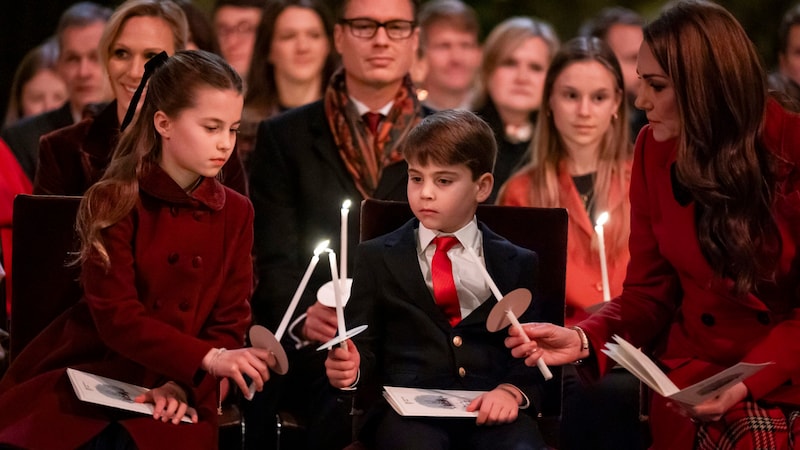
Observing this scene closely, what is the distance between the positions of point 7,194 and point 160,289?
4.45 ft

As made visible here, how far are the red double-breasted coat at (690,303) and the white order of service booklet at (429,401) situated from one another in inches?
17.0

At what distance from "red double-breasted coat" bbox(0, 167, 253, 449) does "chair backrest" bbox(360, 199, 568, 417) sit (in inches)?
14.7

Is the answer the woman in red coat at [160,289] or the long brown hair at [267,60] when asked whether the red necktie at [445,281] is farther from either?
the long brown hair at [267,60]

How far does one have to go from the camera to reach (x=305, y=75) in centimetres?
574

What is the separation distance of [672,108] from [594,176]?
4.77ft

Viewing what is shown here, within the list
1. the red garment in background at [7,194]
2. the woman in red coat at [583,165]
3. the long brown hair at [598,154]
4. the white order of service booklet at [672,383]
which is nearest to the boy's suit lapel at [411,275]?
the white order of service booklet at [672,383]

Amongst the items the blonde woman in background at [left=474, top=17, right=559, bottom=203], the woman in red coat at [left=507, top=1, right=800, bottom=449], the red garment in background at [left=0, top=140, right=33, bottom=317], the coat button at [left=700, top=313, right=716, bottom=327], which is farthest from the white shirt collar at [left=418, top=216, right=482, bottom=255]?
the blonde woman in background at [left=474, top=17, right=559, bottom=203]

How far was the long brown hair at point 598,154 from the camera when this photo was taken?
4.54 m

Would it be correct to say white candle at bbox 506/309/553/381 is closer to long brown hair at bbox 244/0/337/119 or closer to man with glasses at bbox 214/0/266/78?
long brown hair at bbox 244/0/337/119

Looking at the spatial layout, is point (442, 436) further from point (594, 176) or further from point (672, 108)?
point (594, 176)

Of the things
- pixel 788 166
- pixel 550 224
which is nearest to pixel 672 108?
pixel 788 166

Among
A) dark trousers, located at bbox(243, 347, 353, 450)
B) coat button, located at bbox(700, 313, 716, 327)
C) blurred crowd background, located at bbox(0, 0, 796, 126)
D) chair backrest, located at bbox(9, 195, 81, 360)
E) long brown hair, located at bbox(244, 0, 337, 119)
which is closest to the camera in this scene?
coat button, located at bbox(700, 313, 716, 327)

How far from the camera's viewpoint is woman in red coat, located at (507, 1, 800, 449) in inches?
120

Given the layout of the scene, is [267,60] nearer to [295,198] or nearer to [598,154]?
[295,198]
